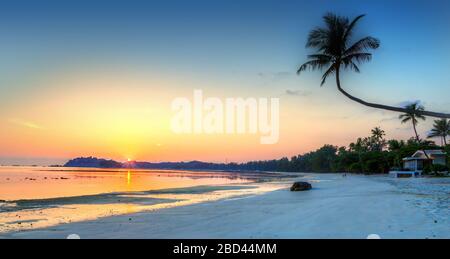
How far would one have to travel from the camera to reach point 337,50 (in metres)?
18.6

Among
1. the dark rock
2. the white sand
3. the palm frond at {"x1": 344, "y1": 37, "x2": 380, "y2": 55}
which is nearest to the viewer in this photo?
the white sand

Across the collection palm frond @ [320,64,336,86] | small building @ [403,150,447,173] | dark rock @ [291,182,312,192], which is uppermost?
palm frond @ [320,64,336,86]

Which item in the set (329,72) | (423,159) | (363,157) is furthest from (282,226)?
(363,157)

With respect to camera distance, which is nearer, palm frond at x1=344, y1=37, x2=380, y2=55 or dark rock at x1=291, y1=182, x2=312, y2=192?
palm frond at x1=344, y1=37, x2=380, y2=55

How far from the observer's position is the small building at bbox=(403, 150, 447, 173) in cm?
5322

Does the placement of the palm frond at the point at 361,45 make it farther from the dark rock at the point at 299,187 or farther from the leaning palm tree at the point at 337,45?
the dark rock at the point at 299,187

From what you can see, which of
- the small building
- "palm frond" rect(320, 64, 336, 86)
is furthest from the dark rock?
the small building

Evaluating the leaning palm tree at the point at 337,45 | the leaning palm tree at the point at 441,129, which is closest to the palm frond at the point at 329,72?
the leaning palm tree at the point at 337,45

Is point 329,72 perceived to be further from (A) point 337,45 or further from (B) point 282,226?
(B) point 282,226

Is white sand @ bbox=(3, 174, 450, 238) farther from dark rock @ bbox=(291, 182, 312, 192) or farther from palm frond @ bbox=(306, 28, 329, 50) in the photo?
dark rock @ bbox=(291, 182, 312, 192)

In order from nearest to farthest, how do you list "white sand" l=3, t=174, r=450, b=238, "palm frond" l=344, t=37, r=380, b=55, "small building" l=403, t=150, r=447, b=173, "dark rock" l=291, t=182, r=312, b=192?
1. "white sand" l=3, t=174, r=450, b=238
2. "palm frond" l=344, t=37, r=380, b=55
3. "dark rock" l=291, t=182, r=312, b=192
4. "small building" l=403, t=150, r=447, b=173

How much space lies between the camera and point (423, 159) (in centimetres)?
5322
